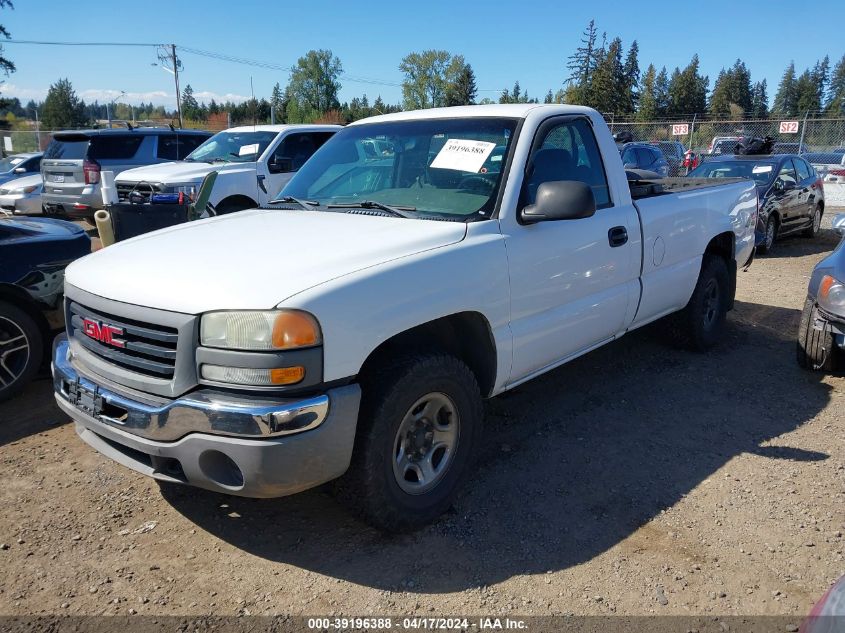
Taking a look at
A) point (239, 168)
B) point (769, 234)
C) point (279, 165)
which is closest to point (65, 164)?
point (239, 168)

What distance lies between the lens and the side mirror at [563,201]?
3.27m

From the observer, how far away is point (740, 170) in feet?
37.9

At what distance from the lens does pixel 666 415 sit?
454 cm

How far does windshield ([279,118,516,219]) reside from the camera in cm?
351

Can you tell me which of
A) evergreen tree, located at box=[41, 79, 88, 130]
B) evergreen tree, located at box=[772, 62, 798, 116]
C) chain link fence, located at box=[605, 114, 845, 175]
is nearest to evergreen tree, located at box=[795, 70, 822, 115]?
evergreen tree, located at box=[772, 62, 798, 116]

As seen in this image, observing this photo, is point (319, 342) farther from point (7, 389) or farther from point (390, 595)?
point (7, 389)

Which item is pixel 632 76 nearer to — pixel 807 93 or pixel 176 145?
pixel 807 93

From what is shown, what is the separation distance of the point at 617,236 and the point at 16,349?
4199 millimetres

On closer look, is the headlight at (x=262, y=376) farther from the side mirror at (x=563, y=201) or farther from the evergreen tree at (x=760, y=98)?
the evergreen tree at (x=760, y=98)

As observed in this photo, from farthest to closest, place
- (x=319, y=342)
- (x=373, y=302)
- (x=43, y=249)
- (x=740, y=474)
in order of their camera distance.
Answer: (x=43, y=249) < (x=740, y=474) < (x=373, y=302) < (x=319, y=342)

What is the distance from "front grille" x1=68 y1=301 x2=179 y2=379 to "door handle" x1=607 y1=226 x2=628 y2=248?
2.68 metres

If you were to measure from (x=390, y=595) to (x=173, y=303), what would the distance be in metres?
1.50

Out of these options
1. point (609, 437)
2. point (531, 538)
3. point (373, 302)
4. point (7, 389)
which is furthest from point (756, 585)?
point (7, 389)

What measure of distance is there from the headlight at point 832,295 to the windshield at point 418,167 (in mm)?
3015
